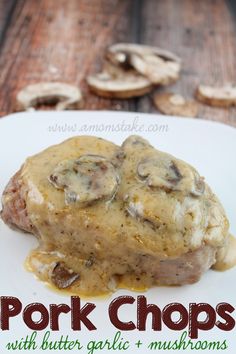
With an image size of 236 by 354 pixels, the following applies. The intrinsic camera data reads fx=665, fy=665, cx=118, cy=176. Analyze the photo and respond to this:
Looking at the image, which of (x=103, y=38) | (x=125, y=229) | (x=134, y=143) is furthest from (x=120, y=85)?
(x=125, y=229)

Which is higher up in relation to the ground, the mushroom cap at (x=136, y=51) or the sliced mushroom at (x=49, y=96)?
the mushroom cap at (x=136, y=51)

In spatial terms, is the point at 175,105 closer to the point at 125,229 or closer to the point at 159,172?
the point at 159,172

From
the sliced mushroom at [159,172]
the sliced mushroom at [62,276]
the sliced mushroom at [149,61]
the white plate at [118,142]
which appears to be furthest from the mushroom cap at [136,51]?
the sliced mushroom at [62,276]

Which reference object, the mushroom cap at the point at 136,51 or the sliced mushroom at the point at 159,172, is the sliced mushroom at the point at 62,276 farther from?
the mushroom cap at the point at 136,51

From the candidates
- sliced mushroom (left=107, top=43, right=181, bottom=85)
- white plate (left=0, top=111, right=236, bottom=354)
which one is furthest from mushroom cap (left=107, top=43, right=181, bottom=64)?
white plate (left=0, top=111, right=236, bottom=354)

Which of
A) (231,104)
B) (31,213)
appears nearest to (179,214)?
(31,213)

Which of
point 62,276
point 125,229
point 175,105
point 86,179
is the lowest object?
point 175,105
